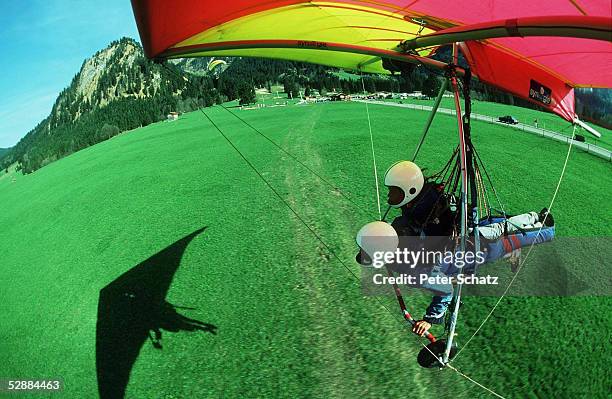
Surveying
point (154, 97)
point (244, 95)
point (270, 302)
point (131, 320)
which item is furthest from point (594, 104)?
point (154, 97)

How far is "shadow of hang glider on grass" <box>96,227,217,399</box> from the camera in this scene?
7.11 m

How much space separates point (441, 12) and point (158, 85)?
208183 mm

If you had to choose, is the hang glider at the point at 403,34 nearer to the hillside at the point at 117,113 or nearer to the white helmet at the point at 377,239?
the white helmet at the point at 377,239

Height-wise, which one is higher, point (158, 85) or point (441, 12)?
point (158, 85)

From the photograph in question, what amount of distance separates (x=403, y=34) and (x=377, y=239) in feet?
12.0

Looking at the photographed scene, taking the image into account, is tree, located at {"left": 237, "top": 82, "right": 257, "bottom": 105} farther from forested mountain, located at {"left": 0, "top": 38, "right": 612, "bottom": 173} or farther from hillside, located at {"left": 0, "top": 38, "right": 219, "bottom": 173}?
hillside, located at {"left": 0, "top": 38, "right": 219, "bottom": 173}

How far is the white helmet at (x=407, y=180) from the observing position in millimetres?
4293

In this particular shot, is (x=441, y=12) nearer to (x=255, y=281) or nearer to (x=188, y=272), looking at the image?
(x=255, y=281)

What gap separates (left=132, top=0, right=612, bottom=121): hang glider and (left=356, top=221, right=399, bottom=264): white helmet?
2.09 metres

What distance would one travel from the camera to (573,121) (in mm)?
5629

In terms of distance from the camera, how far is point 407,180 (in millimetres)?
4293

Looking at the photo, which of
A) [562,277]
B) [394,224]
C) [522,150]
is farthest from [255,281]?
[522,150]

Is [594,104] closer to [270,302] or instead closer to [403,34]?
[403,34]

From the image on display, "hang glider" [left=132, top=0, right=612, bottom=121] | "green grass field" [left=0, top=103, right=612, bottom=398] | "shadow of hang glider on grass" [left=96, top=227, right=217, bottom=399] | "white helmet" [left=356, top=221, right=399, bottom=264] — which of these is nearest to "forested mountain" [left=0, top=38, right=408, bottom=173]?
"hang glider" [left=132, top=0, right=612, bottom=121]
